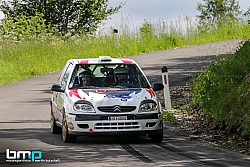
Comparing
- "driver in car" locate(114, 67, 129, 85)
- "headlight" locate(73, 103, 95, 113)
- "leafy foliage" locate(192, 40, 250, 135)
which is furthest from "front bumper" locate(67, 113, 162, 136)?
"leafy foliage" locate(192, 40, 250, 135)

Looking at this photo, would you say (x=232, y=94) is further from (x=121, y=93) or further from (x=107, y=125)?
(x=107, y=125)

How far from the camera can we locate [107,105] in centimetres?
1355

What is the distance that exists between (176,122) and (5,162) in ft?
20.8

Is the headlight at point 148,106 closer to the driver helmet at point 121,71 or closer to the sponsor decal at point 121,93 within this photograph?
the sponsor decal at point 121,93

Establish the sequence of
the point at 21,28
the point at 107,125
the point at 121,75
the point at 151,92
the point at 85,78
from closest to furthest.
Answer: the point at 107,125, the point at 151,92, the point at 85,78, the point at 121,75, the point at 21,28

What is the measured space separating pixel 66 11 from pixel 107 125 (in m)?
38.6

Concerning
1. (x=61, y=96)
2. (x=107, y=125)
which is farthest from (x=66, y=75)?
(x=107, y=125)

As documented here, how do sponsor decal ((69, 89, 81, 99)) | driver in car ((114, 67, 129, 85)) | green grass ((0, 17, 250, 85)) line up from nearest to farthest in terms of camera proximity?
1. sponsor decal ((69, 89, 81, 99))
2. driver in car ((114, 67, 129, 85))
3. green grass ((0, 17, 250, 85))

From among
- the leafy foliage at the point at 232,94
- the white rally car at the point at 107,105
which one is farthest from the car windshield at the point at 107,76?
the leafy foliage at the point at 232,94

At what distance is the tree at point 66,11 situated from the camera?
50.4 m

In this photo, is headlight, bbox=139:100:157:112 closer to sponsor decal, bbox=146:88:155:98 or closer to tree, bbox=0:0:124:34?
sponsor decal, bbox=146:88:155:98

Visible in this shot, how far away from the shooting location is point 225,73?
50.4 ft

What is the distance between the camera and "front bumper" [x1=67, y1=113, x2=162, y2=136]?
1352 centimetres

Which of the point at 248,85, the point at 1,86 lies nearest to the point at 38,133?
the point at 248,85
